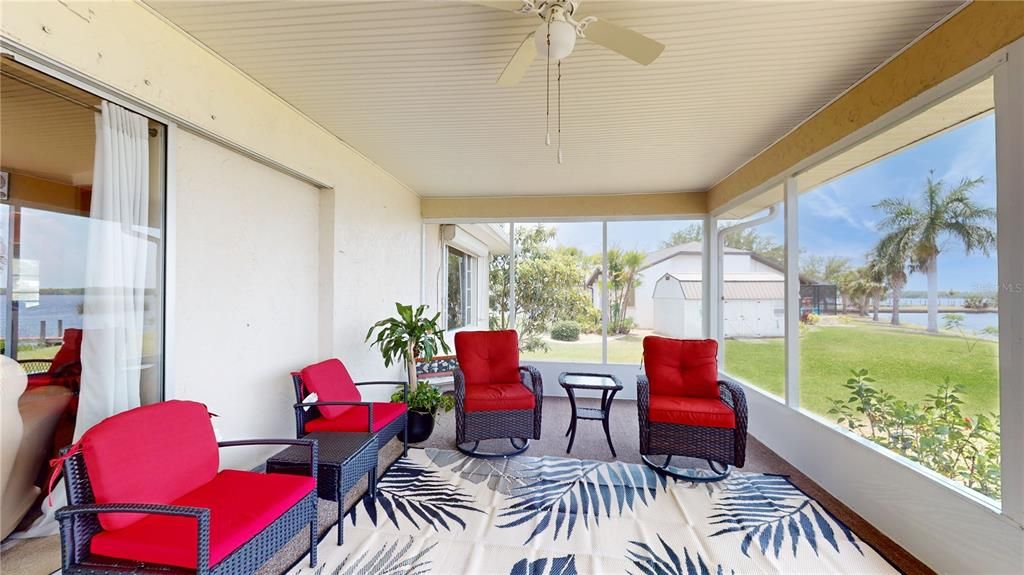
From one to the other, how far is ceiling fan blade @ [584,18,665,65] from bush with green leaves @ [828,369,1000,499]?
2377 millimetres

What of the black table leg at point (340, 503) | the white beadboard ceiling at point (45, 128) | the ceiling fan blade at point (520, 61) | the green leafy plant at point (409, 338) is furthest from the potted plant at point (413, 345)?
the ceiling fan blade at point (520, 61)

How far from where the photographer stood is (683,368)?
3.25m

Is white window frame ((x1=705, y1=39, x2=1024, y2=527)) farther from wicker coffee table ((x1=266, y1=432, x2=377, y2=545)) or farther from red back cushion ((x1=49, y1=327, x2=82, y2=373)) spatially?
red back cushion ((x1=49, y1=327, x2=82, y2=373))

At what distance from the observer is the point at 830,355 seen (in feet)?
9.56

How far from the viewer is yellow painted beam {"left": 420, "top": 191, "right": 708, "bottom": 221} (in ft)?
16.2

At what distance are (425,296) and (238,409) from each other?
304 centimetres

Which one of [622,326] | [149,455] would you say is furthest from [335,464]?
[622,326]

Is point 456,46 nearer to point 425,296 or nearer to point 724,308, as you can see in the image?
point 425,296

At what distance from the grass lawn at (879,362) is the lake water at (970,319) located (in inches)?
2.7

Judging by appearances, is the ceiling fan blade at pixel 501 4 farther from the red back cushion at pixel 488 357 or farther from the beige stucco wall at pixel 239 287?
the red back cushion at pixel 488 357

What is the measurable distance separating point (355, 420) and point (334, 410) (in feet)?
0.75

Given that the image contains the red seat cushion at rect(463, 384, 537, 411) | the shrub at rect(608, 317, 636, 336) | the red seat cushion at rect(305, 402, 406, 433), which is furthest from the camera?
the shrub at rect(608, 317, 636, 336)

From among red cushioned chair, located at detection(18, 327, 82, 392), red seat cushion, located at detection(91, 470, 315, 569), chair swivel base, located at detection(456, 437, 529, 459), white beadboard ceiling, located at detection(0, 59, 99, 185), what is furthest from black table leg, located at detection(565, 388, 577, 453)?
white beadboard ceiling, located at detection(0, 59, 99, 185)

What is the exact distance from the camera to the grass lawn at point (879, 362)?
74.2 inches
